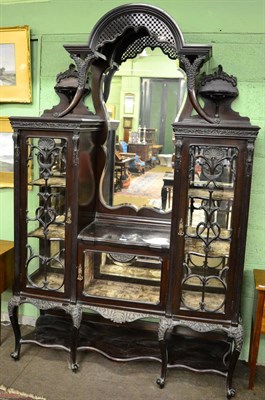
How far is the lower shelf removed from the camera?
294cm

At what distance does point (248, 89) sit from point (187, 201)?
927mm

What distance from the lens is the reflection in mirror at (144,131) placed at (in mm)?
2904

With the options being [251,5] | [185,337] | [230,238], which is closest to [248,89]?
[251,5]

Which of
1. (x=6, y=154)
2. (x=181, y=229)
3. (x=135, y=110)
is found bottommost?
(x=181, y=229)

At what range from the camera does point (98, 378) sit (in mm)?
2859

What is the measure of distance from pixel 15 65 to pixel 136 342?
7.34 ft

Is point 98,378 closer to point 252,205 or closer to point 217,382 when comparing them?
point 217,382

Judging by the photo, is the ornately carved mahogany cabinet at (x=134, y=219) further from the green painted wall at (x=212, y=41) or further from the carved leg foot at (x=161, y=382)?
the green painted wall at (x=212, y=41)

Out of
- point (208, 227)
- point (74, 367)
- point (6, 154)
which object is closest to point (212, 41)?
point (208, 227)

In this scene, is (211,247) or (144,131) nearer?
(211,247)

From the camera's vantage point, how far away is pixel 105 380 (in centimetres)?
284

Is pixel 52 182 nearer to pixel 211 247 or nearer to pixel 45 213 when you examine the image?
pixel 45 213

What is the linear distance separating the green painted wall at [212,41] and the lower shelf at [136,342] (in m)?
0.31

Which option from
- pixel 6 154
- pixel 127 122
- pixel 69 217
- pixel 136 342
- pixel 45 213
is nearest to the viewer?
pixel 69 217
